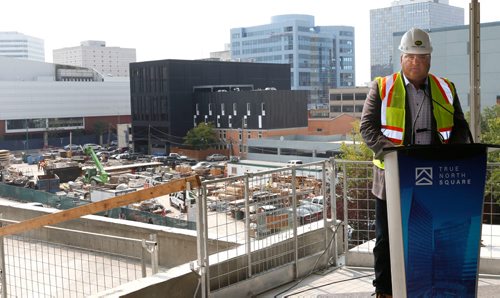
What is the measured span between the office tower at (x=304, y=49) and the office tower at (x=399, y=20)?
5.85 metres

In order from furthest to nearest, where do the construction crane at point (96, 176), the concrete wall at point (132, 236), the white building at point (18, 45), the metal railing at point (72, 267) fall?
1. the white building at point (18, 45)
2. the construction crane at point (96, 176)
3. the concrete wall at point (132, 236)
4. the metal railing at point (72, 267)

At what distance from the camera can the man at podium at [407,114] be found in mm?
2613

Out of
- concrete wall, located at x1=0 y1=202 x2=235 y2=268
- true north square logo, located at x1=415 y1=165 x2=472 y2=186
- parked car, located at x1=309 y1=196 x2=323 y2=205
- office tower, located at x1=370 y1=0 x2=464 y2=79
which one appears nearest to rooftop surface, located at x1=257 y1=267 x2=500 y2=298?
parked car, located at x1=309 y1=196 x2=323 y2=205

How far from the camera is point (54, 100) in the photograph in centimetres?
6669

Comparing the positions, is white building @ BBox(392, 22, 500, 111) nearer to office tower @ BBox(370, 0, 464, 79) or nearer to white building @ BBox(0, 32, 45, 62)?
office tower @ BBox(370, 0, 464, 79)

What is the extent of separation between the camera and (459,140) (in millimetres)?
2707

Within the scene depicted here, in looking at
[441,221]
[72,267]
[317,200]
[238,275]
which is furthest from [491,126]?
[441,221]

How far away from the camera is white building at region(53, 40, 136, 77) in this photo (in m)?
134

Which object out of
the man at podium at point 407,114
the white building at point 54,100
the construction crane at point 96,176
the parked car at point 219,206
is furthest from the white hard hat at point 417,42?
the white building at point 54,100

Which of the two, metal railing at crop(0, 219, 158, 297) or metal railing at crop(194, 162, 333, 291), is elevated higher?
metal railing at crop(194, 162, 333, 291)

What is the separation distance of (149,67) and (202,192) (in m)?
51.3

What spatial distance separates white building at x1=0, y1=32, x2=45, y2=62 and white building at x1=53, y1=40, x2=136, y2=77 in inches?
205

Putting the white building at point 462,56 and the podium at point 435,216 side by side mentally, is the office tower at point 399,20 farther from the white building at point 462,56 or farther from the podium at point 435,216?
the podium at point 435,216

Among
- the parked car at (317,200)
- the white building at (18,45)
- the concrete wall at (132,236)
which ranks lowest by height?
the concrete wall at (132,236)
